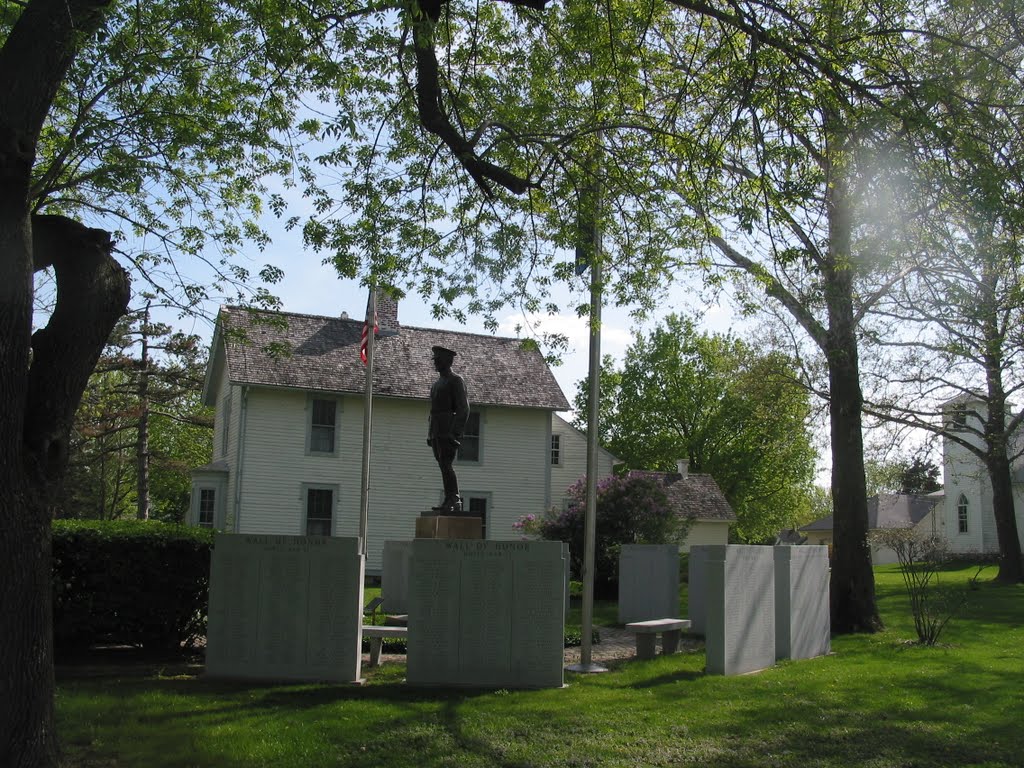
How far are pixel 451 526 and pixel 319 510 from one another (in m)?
17.6

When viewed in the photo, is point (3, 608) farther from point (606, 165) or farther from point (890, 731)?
point (606, 165)

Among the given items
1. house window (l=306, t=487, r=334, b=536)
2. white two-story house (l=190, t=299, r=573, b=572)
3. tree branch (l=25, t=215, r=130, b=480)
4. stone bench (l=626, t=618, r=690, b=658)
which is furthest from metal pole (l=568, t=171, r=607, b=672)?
house window (l=306, t=487, r=334, b=536)

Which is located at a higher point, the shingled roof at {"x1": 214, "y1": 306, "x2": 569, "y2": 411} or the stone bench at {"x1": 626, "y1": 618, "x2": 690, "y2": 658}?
the shingled roof at {"x1": 214, "y1": 306, "x2": 569, "y2": 411}

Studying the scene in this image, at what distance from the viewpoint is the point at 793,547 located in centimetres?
1323

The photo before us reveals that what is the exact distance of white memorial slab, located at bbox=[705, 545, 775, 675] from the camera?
1125cm

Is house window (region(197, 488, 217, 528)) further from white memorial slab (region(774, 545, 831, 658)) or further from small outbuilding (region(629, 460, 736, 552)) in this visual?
small outbuilding (region(629, 460, 736, 552))

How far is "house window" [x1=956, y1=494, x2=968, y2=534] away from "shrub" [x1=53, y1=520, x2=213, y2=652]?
53.3 m

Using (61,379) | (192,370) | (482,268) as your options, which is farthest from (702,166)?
(192,370)

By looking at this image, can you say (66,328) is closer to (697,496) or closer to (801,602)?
(801,602)

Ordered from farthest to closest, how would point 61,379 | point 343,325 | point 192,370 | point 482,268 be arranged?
1. point 192,370
2. point 343,325
3. point 482,268
4. point 61,379

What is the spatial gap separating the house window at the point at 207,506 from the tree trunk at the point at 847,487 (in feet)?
62.6

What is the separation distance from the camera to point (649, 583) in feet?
57.7

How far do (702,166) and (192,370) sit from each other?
30936 mm

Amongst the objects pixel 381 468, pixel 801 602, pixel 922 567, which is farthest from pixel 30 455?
pixel 381 468
